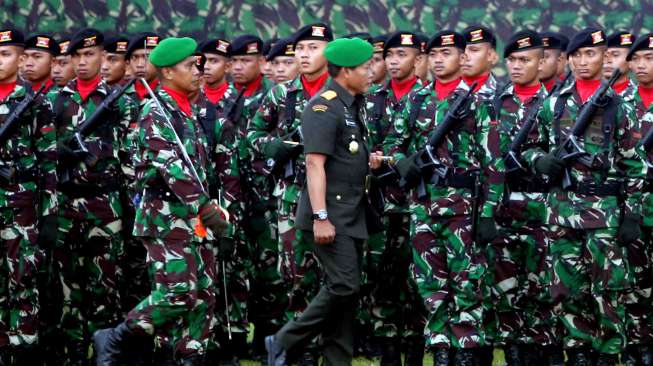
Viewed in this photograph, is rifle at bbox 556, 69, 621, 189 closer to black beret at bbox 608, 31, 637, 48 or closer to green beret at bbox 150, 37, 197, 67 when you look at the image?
black beret at bbox 608, 31, 637, 48

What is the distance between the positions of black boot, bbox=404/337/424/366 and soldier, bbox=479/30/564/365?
0.58 m

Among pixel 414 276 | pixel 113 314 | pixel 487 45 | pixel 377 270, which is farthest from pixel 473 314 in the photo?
pixel 113 314

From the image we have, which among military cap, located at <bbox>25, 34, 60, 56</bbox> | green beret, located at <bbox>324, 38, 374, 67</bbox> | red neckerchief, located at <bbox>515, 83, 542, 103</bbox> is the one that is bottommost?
red neckerchief, located at <bbox>515, 83, 542, 103</bbox>

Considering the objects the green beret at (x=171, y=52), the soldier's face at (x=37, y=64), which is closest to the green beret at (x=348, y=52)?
the green beret at (x=171, y=52)

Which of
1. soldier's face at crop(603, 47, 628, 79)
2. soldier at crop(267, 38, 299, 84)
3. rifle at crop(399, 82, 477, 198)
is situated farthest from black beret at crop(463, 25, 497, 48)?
soldier at crop(267, 38, 299, 84)

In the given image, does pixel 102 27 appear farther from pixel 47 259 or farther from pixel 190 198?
pixel 190 198

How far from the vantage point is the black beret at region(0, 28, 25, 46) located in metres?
12.0

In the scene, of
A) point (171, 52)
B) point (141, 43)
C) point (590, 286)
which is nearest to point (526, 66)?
point (590, 286)

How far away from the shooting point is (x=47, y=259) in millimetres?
12258

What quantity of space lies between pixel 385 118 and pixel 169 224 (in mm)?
2639

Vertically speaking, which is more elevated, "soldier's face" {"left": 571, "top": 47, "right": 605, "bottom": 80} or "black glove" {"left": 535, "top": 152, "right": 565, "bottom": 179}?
"soldier's face" {"left": 571, "top": 47, "right": 605, "bottom": 80}

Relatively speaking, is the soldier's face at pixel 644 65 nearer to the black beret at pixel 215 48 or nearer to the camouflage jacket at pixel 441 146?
the camouflage jacket at pixel 441 146

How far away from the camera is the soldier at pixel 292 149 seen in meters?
11.3

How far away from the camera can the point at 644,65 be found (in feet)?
38.9
